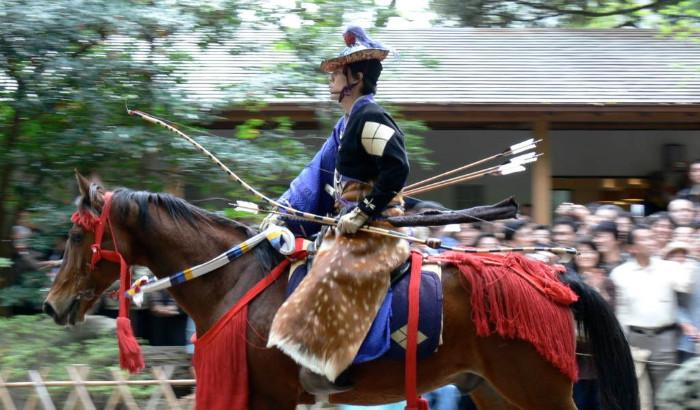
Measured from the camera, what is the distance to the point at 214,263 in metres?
4.70

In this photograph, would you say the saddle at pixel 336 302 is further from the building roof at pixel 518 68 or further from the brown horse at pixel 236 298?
the building roof at pixel 518 68

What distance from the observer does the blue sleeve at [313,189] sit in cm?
503

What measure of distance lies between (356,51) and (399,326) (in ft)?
4.65

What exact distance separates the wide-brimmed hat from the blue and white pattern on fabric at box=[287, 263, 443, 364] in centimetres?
113

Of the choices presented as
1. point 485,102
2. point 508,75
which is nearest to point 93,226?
point 485,102

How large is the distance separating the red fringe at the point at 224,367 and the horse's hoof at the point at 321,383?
30 centimetres

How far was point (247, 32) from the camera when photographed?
826cm

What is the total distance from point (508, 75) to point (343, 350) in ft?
26.6

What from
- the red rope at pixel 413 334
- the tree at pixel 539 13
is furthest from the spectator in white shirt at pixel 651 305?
the tree at pixel 539 13

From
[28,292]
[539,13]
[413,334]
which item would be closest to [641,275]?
[413,334]

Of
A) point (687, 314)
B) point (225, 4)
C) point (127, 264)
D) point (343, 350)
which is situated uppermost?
point (225, 4)

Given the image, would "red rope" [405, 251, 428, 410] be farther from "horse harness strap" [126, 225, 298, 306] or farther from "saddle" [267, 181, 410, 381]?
"horse harness strap" [126, 225, 298, 306]

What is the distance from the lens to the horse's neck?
4723 mm

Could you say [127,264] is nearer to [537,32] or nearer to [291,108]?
[291,108]
